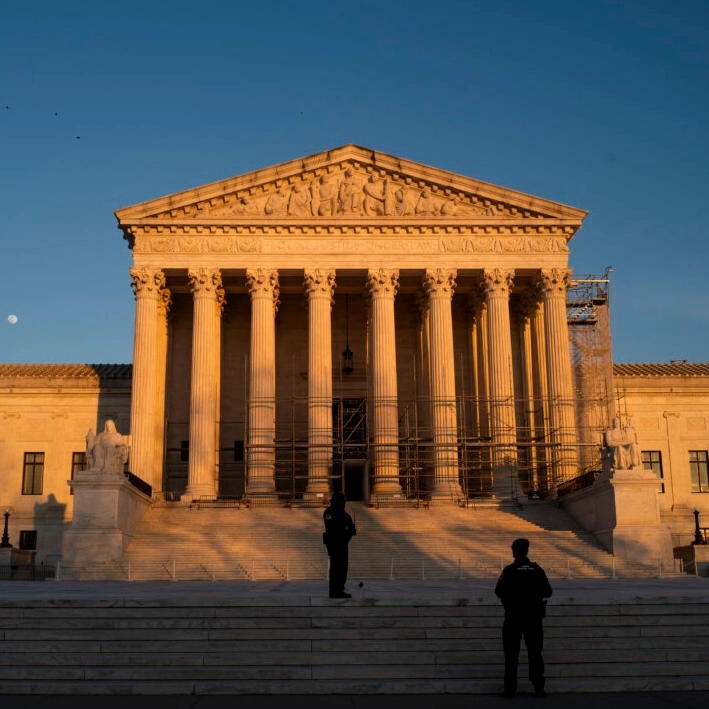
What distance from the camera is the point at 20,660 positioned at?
15.4 m

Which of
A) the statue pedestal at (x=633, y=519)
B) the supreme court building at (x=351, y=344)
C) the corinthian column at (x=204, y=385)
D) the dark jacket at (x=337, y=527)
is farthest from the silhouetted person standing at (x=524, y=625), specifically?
the corinthian column at (x=204, y=385)

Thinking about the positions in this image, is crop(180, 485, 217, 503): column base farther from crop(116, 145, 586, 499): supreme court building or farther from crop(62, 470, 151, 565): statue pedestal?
crop(62, 470, 151, 565): statue pedestal

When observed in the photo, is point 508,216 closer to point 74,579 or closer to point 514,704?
point 74,579

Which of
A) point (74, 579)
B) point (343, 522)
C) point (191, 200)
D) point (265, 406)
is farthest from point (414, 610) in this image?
point (191, 200)

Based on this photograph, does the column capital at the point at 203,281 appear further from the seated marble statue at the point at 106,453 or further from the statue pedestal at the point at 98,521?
the statue pedestal at the point at 98,521

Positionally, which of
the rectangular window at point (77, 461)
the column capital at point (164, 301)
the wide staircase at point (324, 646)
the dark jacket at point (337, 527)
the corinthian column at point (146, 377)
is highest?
the column capital at point (164, 301)

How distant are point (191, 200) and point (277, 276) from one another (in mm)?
5331

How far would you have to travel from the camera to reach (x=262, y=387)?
147 ft

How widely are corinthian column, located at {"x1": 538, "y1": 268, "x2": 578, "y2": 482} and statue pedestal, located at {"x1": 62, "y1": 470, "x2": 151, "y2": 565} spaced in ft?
63.3

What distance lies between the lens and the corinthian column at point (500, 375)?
4439 cm

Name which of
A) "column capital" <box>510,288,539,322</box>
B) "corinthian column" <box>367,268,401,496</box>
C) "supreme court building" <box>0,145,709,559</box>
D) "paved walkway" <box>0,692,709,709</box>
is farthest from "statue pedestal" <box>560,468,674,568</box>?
"paved walkway" <box>0,692,709,709</box>

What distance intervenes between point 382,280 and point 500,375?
23.4 feet

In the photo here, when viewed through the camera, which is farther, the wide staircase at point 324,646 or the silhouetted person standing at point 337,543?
the silhouetted person standing at point 337,543

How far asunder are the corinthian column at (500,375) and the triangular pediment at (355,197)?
10.6 feet
